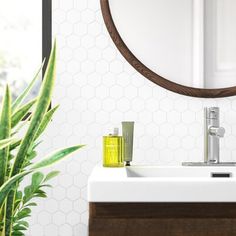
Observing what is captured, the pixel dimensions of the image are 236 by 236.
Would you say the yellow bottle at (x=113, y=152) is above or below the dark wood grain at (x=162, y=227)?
above

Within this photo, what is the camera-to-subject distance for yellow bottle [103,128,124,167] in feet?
5.04

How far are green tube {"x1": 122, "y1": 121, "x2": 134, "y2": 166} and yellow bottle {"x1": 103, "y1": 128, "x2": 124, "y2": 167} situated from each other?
0.18 ft

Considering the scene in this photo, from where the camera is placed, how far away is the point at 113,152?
1.54 m

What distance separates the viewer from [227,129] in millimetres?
1725

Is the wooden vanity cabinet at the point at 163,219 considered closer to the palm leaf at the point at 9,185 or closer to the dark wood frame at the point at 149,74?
the palm leaf at the point at 9,185

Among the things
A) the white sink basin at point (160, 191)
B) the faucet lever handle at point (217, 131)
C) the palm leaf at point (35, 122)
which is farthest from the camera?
the faucet lever handle at point (217, 131)

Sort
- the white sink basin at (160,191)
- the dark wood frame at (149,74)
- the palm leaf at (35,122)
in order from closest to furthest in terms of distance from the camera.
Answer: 1. the white sink basin at (160,191)
2. the palm leaf at (35,122)
3. the dark wood frame at (149,74)

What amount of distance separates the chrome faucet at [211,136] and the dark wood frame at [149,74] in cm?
12

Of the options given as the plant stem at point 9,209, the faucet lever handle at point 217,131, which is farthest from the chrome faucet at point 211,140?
the plant stem at point 9,209

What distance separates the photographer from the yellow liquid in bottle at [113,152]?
154cm

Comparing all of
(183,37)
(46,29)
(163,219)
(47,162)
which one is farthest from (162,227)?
(46,29)

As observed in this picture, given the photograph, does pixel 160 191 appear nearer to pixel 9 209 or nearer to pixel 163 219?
pixel 163 219

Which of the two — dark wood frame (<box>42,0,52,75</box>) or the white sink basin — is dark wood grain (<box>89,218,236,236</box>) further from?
dark wood frame (<box>42,0,52,75</box>)

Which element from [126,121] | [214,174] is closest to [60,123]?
[126,121]
